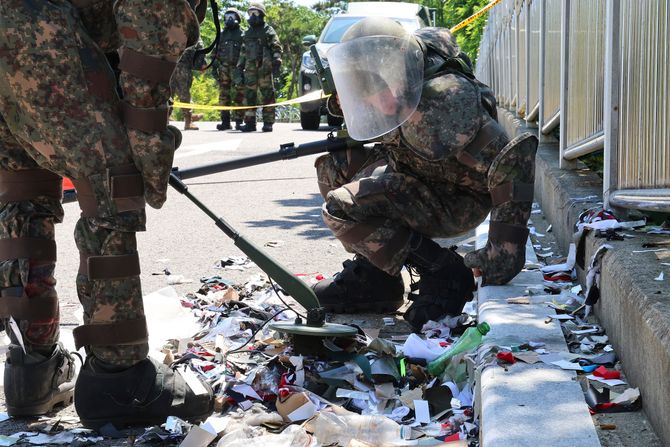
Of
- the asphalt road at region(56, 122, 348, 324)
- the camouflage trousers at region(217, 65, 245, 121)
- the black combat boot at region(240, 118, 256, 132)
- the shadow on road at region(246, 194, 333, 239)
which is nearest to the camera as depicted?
the asphalt road at region(56, 122, 348, 324)

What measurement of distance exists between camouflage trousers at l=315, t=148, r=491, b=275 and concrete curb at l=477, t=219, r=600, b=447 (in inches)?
30.1

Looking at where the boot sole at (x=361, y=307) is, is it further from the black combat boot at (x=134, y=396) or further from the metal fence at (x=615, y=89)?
the black combat boot at (x=134, y=396)

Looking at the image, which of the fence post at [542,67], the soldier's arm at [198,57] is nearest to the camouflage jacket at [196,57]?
the soldier's arm at [198,57]

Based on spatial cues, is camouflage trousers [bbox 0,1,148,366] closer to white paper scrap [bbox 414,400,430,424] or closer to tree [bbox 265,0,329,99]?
white paper scrap [bbox 414,400,430,424]

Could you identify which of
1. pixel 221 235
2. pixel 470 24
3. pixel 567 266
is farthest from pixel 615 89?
pixel 470 24

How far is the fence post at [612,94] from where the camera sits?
12.3 feet

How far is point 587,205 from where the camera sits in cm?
424

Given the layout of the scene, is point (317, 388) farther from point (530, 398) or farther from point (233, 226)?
point (233, 226)

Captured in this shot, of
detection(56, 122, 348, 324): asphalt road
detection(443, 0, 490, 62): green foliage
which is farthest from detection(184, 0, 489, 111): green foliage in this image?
detection(56, 122, 348, 324): asphalt road

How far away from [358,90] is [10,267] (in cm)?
152

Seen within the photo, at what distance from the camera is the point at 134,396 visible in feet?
10.00

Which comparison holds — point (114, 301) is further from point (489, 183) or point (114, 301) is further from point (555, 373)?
point (489, 183)

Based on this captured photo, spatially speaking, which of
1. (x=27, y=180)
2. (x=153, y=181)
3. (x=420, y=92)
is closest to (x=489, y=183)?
(x=420, y=92)

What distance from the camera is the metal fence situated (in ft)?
10.5
